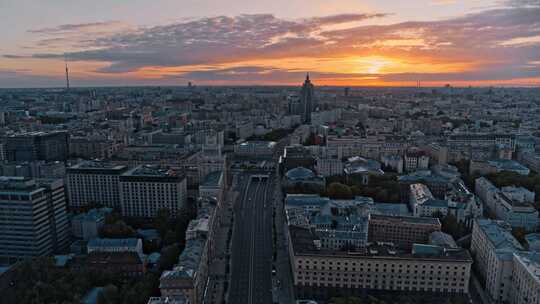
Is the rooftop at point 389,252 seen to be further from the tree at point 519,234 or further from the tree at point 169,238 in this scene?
the tree at point 169,238

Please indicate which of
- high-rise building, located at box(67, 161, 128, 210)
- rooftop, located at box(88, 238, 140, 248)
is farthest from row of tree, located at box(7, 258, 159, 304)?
high-rise building, located at box(67, 161, 128, 210)

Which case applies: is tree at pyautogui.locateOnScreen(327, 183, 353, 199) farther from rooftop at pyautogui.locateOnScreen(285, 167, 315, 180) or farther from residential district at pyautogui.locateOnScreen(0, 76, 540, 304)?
rooftop at pyautogui.locateOnScreen(285, 167, 315, 180)

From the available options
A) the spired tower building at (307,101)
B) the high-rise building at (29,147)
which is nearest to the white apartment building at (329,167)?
the high-rise building at (29,147)

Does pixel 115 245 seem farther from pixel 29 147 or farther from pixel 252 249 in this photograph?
pixel 29 147

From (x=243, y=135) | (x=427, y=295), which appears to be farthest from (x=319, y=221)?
(x=243, y=135)

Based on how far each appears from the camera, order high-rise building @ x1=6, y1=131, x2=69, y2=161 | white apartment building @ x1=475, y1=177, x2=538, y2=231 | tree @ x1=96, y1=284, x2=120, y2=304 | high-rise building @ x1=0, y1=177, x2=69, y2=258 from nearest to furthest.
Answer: tree @ x1=96, y1=284, x2=120, y2=304
high-rise building @ x1=0, y1=177, x2=69, y2=258
white apartment building @ x1=475, y1=177, x2=538, y2=231
high-rise building @ x1=6, y1=131, x2=69, y2=161
